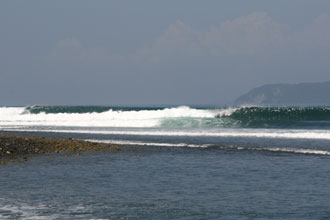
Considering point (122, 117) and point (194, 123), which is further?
point (122, 117)

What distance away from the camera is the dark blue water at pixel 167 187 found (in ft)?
47.8

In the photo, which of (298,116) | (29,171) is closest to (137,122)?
(298,116)

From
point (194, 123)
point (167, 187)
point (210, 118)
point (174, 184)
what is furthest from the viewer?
point (210, 118)

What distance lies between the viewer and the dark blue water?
14555 millimetres

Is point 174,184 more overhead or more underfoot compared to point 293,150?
more underfoot

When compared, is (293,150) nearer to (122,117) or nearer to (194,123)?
(194,123)

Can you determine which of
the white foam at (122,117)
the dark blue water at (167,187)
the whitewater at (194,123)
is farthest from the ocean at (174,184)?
the white foam at (122,117)

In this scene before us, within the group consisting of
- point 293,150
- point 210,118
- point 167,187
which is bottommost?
point 167,187

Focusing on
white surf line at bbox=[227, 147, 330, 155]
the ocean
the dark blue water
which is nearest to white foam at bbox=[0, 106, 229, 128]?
white surf line at bbox=[227, 147, 330, 155]

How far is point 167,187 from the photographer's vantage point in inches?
721

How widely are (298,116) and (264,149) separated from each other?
140 ft

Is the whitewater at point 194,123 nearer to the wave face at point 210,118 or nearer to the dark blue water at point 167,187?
the wave face at point 210,118

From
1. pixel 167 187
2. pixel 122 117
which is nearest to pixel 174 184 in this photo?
pixel 167 187

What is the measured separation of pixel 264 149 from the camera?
3219cm
